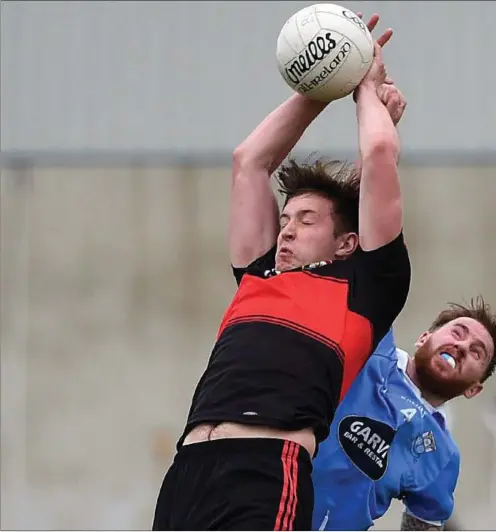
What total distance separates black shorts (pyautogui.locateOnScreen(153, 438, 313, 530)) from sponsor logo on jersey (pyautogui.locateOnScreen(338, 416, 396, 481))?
780 millimetres

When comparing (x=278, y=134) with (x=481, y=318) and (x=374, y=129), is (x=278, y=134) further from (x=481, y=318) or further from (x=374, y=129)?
(x=481, y=318)

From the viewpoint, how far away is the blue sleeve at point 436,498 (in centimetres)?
368

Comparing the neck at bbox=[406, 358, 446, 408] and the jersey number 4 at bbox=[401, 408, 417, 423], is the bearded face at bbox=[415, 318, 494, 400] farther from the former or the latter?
the jersey number 4 at bbox=[401, 408, 417, 423]

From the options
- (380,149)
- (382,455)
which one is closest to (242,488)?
(380,149)

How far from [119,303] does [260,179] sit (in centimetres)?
514

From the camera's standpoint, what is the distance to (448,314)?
392 cm

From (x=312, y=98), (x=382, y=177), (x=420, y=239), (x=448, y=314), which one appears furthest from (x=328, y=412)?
(x=420, y=239)

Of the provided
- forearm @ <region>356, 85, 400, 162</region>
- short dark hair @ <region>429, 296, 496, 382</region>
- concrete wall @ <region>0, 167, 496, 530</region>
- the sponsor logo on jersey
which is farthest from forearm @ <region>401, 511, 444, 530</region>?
concrete wall @ <region>0, 167, 496, 530</region>

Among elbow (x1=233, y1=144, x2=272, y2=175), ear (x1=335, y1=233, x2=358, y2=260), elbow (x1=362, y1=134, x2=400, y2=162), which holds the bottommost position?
ear (x1=335, y1=233, x2=358, y2=260)

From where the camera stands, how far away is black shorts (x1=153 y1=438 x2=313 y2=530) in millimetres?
2549

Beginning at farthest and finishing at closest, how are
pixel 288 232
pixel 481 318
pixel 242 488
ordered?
pixel 481 318 < pixel 288 232 < pixel 242 488

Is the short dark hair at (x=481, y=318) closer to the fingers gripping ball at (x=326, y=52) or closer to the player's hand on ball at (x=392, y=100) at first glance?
the player's hand on ball at (x=392, y=100)

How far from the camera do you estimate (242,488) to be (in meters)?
2.57

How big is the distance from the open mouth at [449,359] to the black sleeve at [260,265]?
0.83 meters
